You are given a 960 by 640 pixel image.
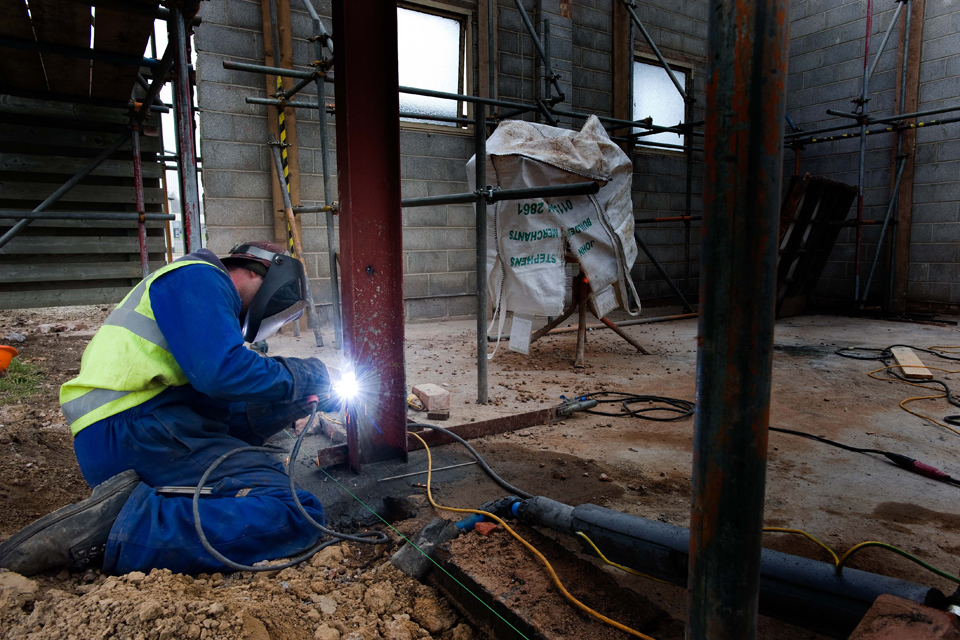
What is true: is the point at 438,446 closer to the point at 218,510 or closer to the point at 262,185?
the point at 218,510

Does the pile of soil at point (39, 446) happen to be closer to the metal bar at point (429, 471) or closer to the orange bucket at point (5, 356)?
the orange bucket at point (5, 356)

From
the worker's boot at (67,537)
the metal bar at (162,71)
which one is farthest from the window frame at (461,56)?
the worker's boot at (67,537)

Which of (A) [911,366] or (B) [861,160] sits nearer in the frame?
(A) [911,366]

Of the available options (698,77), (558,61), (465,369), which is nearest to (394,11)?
(465,369)

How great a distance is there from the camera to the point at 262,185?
550 cm

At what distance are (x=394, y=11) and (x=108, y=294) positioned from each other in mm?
5485

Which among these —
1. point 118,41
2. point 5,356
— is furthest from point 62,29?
point 5,356

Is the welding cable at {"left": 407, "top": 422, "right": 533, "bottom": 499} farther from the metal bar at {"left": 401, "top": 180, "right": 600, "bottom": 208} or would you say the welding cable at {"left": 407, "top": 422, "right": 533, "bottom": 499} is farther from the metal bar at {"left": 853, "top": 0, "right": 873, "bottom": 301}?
the metal bar at {"left": 853, "top": 0, "right": 873, "bottom": 301}

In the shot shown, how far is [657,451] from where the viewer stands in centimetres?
270

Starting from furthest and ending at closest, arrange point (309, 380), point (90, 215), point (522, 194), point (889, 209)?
point (889, 209) < point (90, 215) < point (522, 194) < point (309, 380)

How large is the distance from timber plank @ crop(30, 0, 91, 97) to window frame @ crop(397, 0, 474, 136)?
3.05 meters

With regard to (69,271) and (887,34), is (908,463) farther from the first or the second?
(69,271)

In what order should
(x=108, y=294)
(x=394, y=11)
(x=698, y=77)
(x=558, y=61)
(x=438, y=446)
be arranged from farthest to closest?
(x=698, y=77)
(x=558, y=61)
(x=108, y=294)
(x=438, y=446)
(x=394, y=11)

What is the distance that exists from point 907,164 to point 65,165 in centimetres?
974
